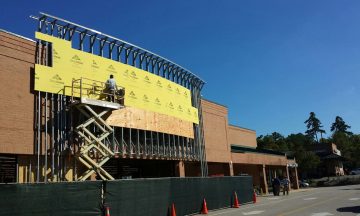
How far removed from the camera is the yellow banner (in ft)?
74.2

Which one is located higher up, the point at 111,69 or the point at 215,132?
the point at 111,69

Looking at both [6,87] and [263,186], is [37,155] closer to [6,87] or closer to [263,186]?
[6,87]

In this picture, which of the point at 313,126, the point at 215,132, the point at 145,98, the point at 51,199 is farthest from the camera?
the point at 313,126

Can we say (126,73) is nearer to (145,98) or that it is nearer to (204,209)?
(145,98)

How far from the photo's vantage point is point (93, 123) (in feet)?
80.1

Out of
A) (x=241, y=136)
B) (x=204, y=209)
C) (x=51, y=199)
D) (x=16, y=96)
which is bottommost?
(x=204, y=209)

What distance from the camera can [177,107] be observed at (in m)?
34.3

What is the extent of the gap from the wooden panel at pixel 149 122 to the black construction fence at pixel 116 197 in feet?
21.5

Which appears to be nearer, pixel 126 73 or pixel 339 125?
pixel 126 73

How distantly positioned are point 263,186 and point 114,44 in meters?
31.5

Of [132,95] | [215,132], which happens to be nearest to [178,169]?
[215,132]

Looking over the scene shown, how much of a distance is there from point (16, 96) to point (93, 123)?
199 inches

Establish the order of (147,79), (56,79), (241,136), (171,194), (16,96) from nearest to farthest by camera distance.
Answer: (171,194)
(16,96)
(56,79)
(147,79)
(241,136)

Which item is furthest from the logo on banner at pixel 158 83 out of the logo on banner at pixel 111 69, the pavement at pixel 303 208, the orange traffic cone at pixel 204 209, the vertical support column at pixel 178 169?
the orange traffic cone at pixel 204 209
